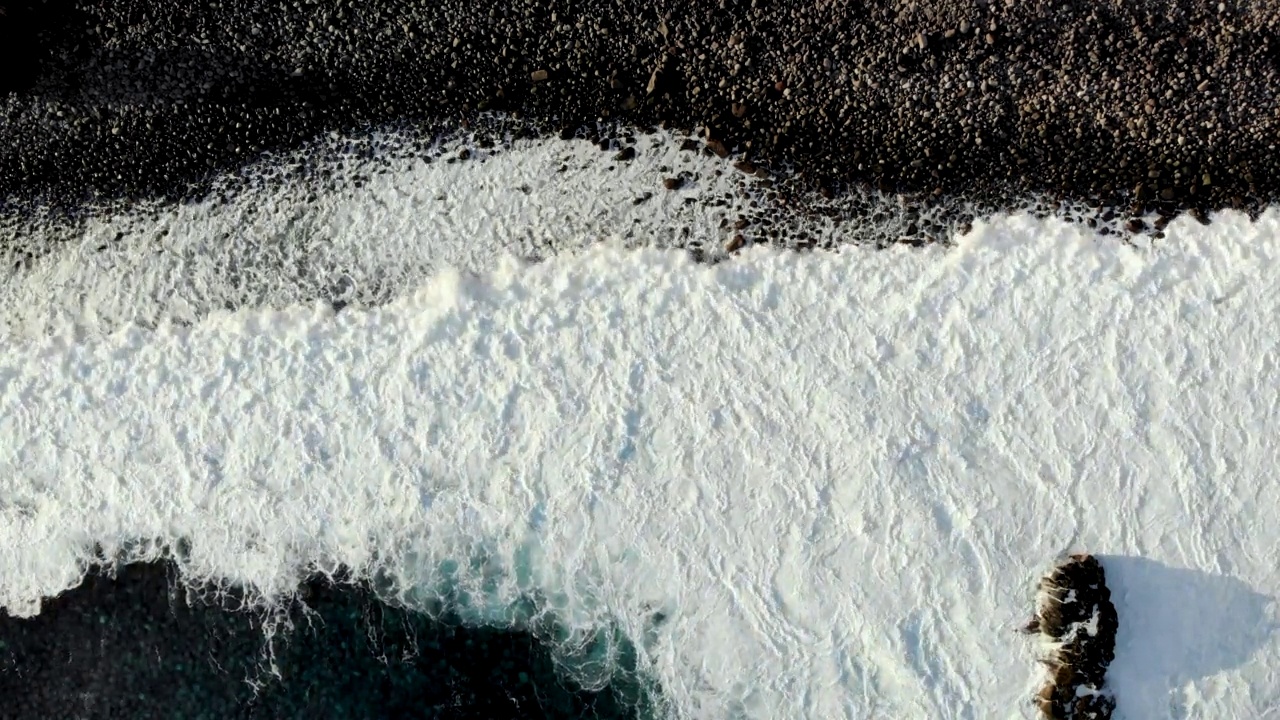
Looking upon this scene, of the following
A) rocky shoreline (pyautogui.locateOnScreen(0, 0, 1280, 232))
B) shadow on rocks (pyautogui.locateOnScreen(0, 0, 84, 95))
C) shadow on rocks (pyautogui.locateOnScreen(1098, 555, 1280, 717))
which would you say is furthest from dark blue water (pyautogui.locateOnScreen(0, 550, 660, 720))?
shadow on rocks (pyautogui.locateOnScreen(0, 0, 84, 95))

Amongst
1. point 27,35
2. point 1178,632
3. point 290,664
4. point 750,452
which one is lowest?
point 290,664

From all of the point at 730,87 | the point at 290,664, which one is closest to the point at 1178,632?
the point at 730,87

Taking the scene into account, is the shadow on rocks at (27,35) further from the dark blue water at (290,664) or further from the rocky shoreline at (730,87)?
the dark blue water at (290,664)

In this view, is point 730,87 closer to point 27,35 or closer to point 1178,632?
point 1178,632

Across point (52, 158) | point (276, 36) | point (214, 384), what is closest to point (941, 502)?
point (214, 384)

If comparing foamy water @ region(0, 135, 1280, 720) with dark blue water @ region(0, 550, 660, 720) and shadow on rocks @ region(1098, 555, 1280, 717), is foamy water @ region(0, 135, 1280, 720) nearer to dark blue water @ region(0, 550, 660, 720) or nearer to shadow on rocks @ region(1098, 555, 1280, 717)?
shadow on rocks @ region(1098, 555, 1280, 717)

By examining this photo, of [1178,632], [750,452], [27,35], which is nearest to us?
[1178,632]
